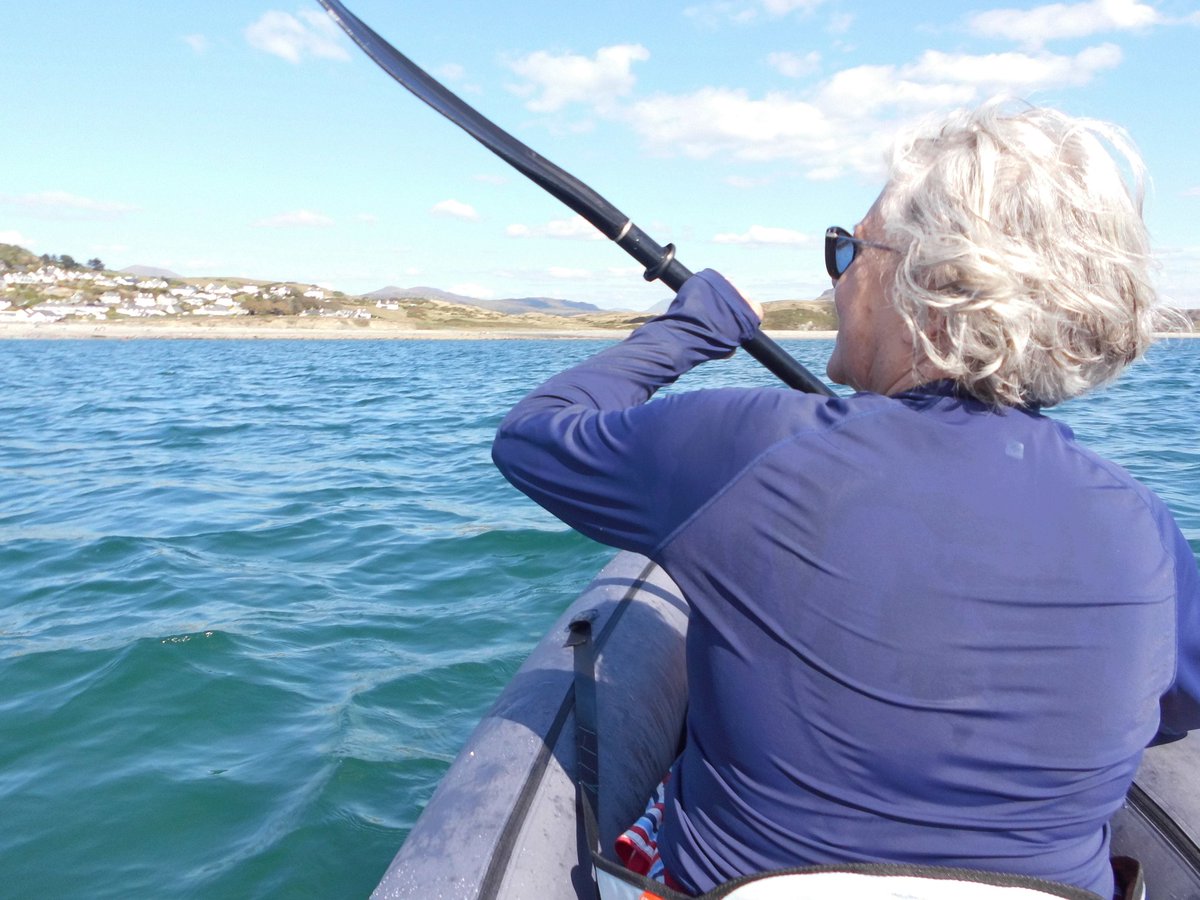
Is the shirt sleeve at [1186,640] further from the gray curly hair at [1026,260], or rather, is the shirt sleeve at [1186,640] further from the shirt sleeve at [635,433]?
the shirt sleeve at [635,433]

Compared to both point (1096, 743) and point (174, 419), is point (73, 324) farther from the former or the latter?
point (1096, 743)

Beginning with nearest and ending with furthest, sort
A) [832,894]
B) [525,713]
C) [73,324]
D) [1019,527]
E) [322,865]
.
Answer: [1019,527] < [832,894] < [525,713] < [322,865] < [73,324]

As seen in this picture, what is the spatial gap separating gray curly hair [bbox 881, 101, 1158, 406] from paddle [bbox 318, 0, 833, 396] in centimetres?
120

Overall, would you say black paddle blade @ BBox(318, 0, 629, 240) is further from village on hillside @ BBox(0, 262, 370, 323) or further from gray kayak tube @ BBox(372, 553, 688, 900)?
village on hillside @ BBox(0, 262, 370, 323)

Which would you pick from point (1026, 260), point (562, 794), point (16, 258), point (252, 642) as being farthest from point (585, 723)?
point (16, 258)

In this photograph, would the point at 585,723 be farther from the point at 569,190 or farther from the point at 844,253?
the point at 569,190

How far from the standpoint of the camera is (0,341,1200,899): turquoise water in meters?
3.24

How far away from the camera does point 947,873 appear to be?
119 cm

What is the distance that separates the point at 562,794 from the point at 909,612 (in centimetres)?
122

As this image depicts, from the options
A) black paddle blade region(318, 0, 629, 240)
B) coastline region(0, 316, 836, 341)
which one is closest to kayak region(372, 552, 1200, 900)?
black paddle blade region(318, 0, 629, 240)

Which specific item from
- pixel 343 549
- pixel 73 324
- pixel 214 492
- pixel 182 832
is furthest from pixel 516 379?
pixel 73 324

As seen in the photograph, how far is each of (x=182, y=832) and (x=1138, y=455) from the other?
9.16 meters

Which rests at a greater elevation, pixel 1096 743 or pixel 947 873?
pixel 1096 743

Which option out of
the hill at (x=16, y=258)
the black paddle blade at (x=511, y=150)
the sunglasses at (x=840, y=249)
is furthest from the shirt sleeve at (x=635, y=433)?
the hill at (x=16, y=258)
